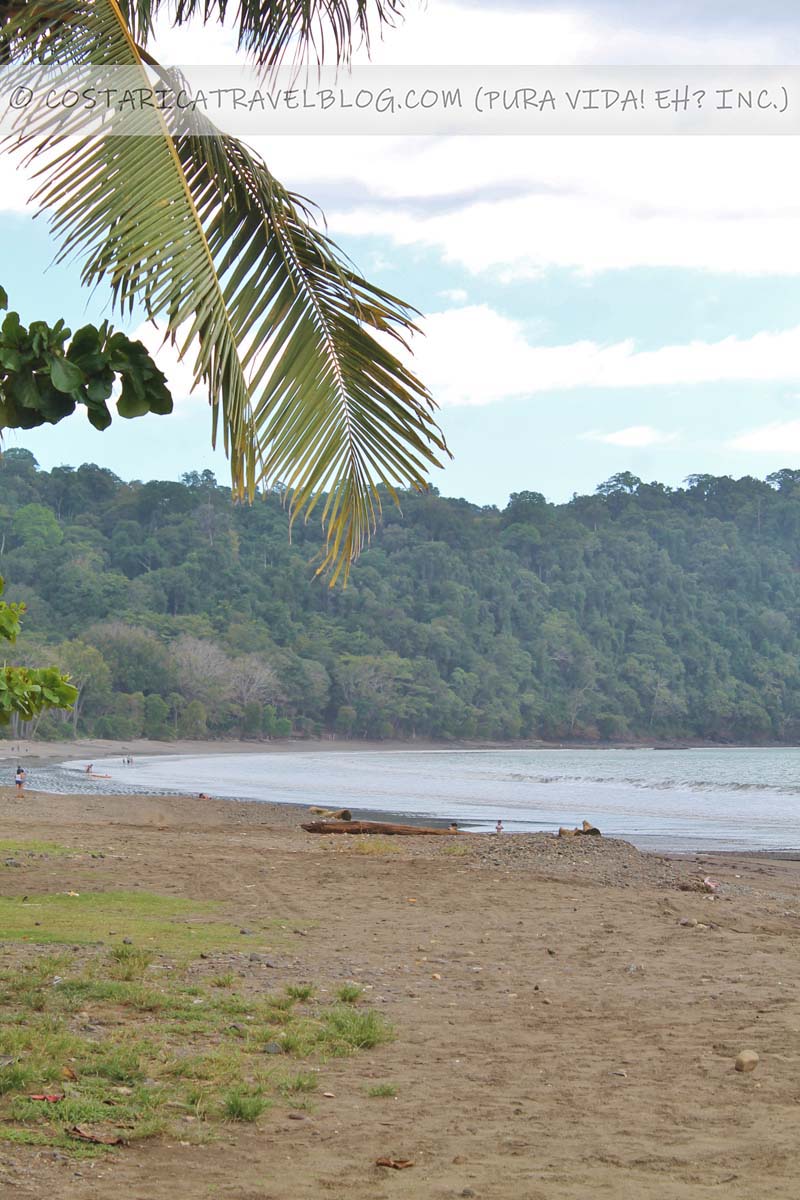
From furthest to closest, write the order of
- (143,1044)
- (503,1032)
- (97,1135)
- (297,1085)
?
1. (503,1032)
2. (143,1044)
3. (297,1085)
4. (97,1135)

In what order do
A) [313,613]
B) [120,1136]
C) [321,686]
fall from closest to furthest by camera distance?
[120,1136]
[321,686]
[313,613]

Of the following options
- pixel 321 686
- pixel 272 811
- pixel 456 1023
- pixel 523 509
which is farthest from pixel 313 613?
pixel 456 1023

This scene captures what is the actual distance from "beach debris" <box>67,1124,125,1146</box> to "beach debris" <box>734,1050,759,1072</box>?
2.87m

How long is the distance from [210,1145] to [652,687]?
104 m

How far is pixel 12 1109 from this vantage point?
13.8 feet

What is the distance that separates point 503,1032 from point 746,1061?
48.9 inches

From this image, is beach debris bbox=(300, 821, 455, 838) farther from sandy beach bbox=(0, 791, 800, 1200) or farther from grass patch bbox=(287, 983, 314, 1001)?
grass patch bbox=(287, 983, 314, 1001)

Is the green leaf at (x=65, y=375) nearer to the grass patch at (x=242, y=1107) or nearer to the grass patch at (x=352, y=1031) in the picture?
the grass patch at (x=242, y=1107)

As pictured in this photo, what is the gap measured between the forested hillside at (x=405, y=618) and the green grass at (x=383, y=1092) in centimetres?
7134

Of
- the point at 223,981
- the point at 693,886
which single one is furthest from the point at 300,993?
the point at 693,886

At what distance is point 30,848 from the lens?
13547mm

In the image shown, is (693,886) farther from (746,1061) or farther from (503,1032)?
(746,1061)

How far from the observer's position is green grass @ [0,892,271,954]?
7742 millimetres

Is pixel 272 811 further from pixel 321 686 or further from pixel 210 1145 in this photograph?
pixel 321 686
